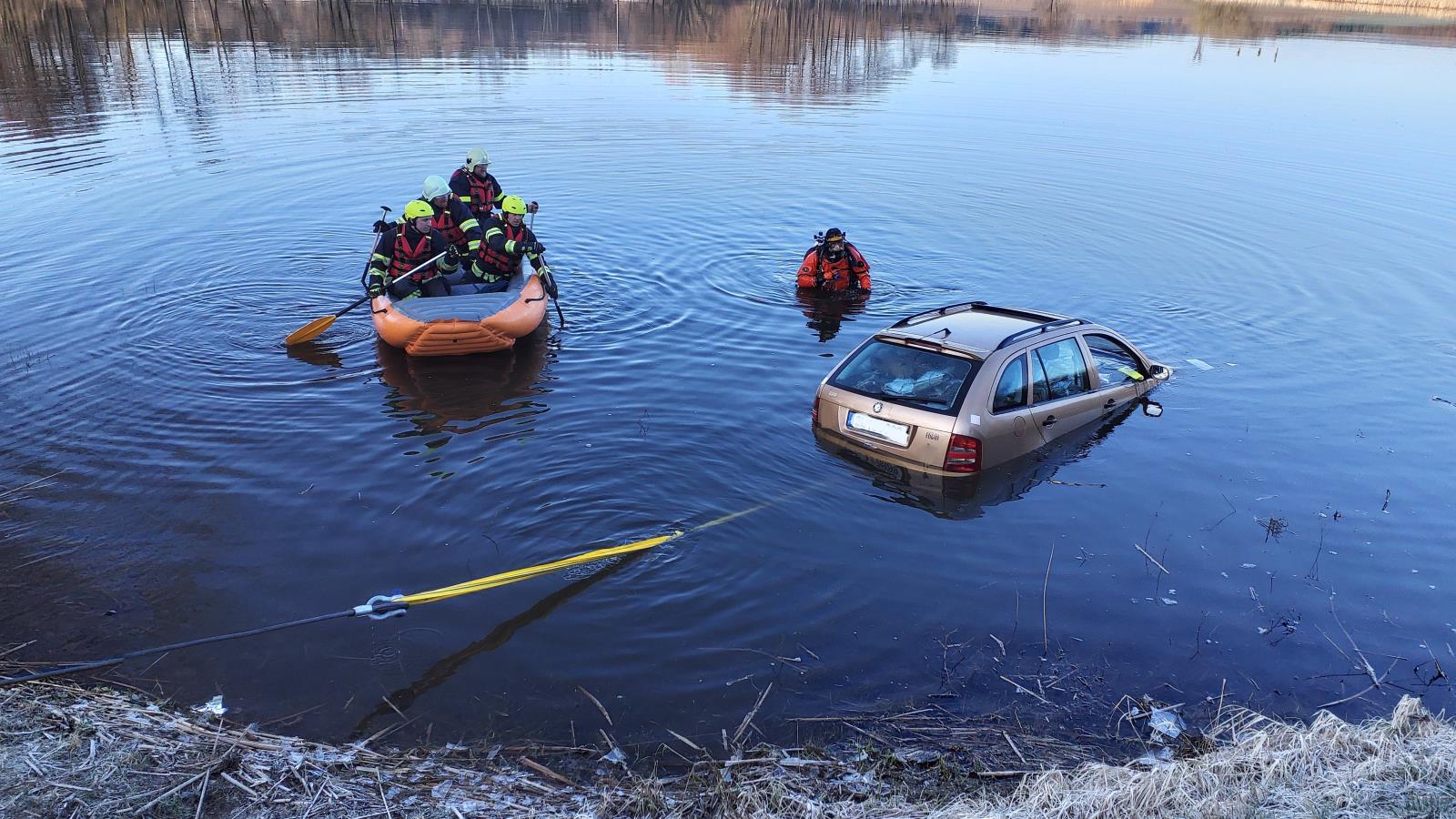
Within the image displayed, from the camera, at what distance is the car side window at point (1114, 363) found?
37.6 ft

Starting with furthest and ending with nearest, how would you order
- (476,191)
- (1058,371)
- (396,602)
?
1. (476,191)
2. (1058,371)
3. (396,602)

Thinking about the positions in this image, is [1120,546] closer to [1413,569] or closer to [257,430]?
[1413,569]

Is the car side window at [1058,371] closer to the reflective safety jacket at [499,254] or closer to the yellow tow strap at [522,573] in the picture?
the yellow tow strap at [522,573]

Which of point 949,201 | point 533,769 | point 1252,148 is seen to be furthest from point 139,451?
point 1252,148

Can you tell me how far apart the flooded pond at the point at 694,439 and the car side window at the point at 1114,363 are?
56cm

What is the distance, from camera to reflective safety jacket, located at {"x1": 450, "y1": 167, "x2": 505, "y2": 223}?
1778cm

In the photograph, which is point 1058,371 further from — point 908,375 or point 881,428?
point 881,428

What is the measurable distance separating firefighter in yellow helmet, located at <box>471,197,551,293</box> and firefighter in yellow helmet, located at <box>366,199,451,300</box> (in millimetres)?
578

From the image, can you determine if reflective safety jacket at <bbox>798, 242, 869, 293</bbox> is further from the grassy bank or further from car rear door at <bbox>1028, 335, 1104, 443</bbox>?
the grassy bank

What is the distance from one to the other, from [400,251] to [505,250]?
150 centimetres

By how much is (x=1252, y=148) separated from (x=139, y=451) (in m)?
33.0

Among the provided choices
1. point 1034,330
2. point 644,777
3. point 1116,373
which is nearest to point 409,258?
point 1034,330

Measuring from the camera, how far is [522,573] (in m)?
7.45

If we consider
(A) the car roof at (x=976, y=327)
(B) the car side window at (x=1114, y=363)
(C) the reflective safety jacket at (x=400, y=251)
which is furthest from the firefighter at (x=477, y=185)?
(B) the car side window at (x=1114, y=363)
